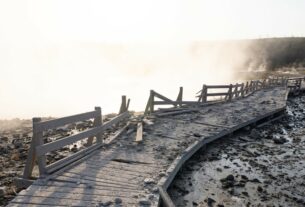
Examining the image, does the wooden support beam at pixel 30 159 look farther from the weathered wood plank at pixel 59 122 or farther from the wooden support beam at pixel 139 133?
the wooden support beam at pixel 139 133

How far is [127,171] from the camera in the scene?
7.52 m

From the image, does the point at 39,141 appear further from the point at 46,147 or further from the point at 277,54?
the point at 277,54

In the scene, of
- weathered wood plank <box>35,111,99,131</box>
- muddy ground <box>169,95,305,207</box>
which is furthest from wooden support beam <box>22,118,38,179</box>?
muddy ground <box>169,95,305,207</box>

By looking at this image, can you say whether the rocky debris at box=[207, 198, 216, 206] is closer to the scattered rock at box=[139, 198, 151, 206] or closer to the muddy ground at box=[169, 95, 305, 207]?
the muddy ground at box=[169, 95, 305, 207]

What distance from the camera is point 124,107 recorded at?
13.1 metres

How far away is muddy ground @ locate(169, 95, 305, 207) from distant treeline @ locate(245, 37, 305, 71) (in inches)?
2757

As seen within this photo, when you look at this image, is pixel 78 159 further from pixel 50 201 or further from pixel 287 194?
pixel 287 194

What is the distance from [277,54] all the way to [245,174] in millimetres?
84496

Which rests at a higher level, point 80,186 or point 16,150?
point 80,186

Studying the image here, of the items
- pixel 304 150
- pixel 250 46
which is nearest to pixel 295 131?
pixel 304 150

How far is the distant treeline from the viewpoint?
8106 cm

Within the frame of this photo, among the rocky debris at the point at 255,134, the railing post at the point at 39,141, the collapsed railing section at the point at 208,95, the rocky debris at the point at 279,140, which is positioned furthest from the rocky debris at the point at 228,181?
the collapsed railing section at the point at 208,95

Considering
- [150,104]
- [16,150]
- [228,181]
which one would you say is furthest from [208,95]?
[16,150]

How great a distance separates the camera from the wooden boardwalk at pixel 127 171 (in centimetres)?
590
